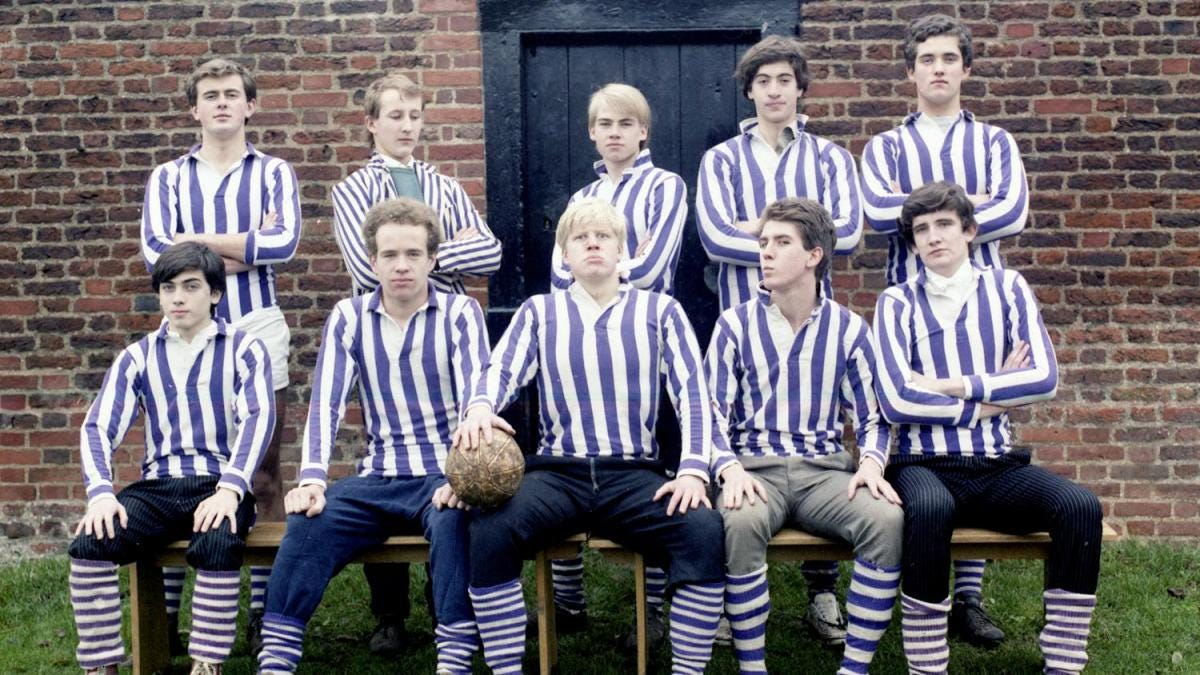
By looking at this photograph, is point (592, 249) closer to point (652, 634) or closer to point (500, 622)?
point (500, 622)

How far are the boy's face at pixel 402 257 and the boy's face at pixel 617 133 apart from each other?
899mm

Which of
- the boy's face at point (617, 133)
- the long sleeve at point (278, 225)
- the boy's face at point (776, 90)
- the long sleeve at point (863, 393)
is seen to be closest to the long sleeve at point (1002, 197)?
the long sleeve at point (863, 393)

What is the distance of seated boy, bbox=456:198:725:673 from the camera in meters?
4.02

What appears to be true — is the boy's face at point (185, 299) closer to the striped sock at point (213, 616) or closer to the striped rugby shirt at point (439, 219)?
the striped rugby shirt at point (439, 219)

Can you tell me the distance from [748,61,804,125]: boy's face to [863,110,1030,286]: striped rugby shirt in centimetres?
36

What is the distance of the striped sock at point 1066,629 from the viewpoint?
4027mm

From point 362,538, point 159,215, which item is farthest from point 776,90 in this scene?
point 159,215

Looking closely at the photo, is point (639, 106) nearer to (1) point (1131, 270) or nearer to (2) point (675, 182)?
(2) point (675, 182)

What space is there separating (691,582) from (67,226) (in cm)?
395

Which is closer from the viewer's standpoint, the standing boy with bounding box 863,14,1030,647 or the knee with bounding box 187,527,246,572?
the knee with bounding box 187,527,246,572

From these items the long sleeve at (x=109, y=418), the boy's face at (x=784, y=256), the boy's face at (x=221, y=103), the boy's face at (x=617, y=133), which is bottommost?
the long sleeve at (x=109, y=418)

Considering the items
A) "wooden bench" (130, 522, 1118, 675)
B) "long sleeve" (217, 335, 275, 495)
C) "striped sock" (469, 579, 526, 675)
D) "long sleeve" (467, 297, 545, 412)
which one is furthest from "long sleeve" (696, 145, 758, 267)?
"long sleeve" (217, 335, 275, 495)

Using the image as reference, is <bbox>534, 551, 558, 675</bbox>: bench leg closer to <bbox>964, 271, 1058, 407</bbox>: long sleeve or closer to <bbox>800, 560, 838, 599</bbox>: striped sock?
<bbox>800, 560, 838, 599</bbox>: striped sock

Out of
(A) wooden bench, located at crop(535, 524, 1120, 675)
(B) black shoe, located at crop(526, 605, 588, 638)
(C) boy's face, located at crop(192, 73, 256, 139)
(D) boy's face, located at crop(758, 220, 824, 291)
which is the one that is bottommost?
(B) black shoe, located at crop(526, 605, 588, 638)
